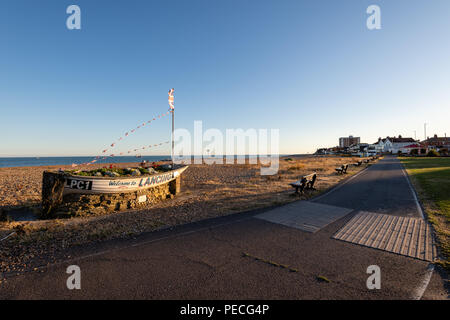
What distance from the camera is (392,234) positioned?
207 inches

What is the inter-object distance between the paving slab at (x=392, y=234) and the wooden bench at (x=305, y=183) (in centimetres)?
358

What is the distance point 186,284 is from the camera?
3.35 metres

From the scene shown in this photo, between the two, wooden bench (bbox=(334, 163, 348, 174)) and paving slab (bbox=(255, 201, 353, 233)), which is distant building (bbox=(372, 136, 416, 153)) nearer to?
wooden bench (bbox=(334, 163, 348, 174))

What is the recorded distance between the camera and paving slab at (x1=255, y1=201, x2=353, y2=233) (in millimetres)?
6094

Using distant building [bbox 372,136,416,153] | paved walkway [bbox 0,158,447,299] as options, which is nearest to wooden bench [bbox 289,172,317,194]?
paved walkway [bbox 0,158,447,299]

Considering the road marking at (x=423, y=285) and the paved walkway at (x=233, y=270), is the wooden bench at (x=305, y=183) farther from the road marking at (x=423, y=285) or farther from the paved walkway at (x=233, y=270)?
the road marking at (x=423, y=285)

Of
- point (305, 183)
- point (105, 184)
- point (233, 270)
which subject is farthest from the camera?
point (305, 183)

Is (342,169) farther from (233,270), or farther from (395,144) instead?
(395,144)

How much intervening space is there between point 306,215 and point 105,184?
25.9 ft

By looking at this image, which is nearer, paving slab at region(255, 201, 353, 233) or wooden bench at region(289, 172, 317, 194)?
paving slab at region(255, 201, 353, 233)

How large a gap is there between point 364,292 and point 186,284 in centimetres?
290

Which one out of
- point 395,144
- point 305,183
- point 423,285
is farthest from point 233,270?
point 395,144

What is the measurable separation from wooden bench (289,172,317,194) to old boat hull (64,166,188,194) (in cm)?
729
